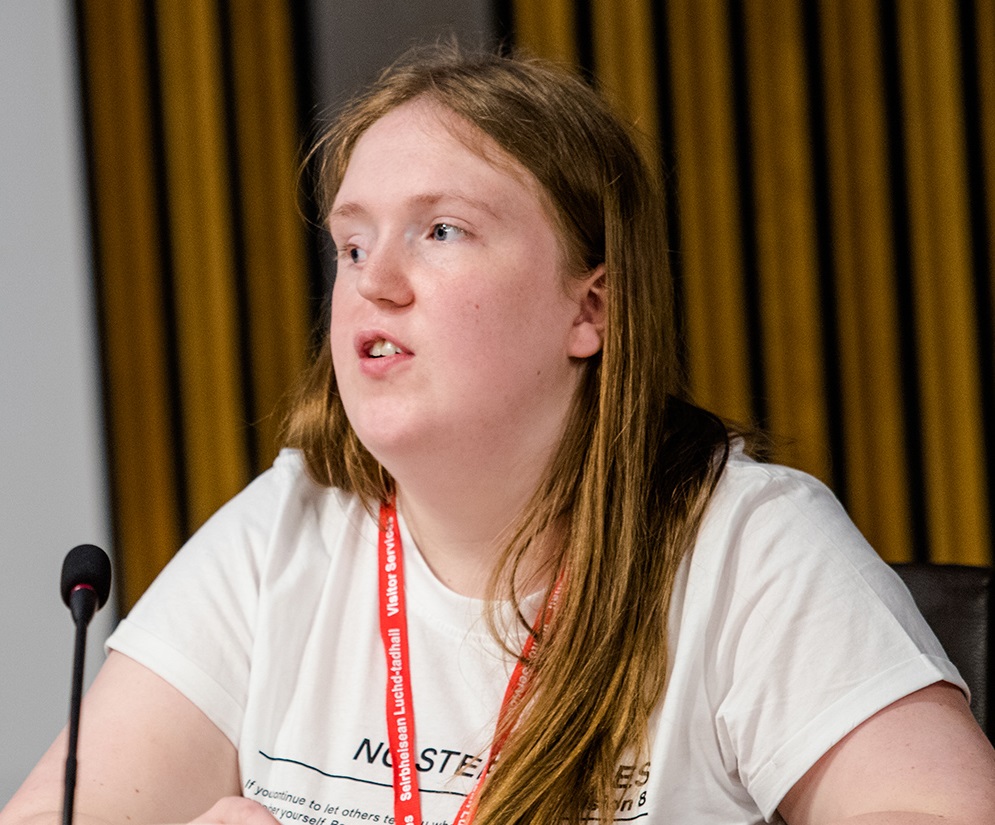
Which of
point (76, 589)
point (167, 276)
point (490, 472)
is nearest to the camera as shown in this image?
point (76, 589)

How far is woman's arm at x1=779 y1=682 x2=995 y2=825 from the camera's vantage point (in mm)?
1150

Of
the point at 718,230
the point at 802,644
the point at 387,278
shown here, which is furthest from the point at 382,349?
the point at 718,230

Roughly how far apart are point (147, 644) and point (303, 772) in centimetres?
25

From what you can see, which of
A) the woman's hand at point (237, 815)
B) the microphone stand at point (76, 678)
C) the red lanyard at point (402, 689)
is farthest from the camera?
the red lanyard at point (402, 689)

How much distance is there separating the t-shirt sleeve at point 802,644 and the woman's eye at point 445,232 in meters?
0.46

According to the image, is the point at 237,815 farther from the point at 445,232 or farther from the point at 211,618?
the point at 445,232

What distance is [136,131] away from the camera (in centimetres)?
274

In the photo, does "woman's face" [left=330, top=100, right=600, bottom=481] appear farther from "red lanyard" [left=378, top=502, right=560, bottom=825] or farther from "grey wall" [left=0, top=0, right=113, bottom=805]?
"grey wall" [left=0, top=0, right=113, bottom=805]

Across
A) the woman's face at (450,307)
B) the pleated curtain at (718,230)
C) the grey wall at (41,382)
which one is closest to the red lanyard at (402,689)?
the woman's face at (450,307)

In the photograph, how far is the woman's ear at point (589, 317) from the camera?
60.4 inches

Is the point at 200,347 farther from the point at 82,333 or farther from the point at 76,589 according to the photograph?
the point at 76,589

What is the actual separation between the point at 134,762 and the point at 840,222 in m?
1.83

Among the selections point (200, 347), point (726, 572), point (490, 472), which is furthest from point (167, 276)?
point (726, 572)

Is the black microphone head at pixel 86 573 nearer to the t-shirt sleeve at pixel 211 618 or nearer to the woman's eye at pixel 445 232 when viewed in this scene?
the t-shirt sleeve at pixel 211 618
